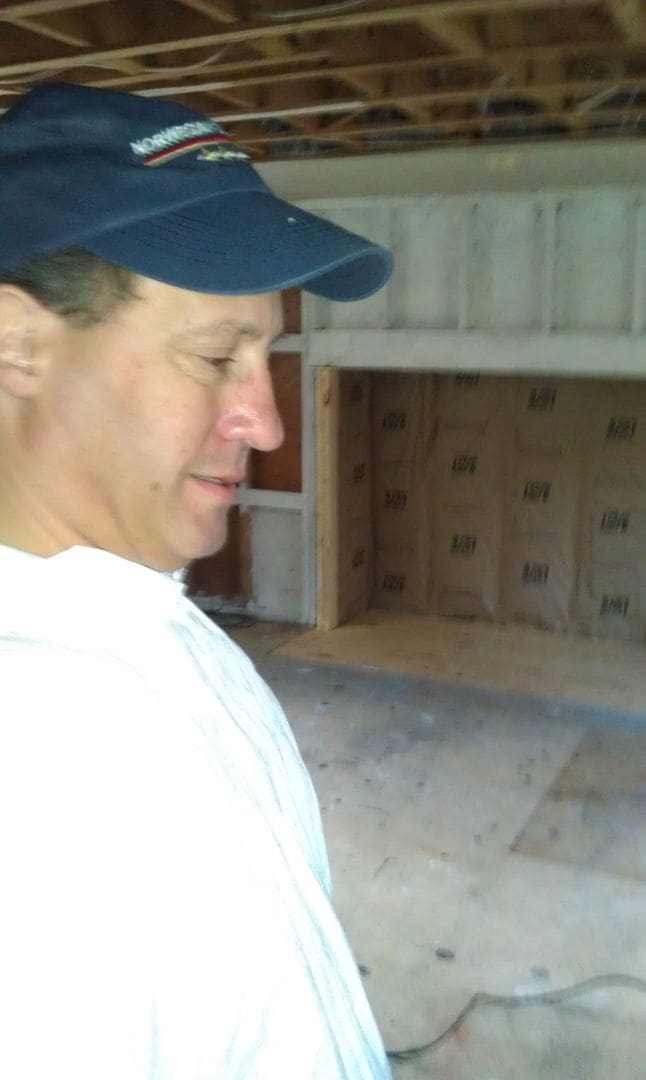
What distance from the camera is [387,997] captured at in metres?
2.34

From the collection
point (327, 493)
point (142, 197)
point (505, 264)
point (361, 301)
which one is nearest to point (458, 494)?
point (327, 493)

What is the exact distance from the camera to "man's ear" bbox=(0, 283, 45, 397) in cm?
66

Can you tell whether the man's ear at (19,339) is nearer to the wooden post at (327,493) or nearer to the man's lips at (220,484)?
the man's lips at (220,484)

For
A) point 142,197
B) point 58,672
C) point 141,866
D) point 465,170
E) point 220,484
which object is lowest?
point 141,866

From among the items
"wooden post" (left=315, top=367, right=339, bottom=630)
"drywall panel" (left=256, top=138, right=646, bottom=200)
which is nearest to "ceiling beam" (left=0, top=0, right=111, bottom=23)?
"drywall panel" (left=256, top=138, right=646, bottom=200)

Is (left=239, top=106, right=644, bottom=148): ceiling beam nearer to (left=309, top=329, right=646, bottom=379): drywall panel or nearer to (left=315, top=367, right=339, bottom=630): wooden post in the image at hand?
(left=309, top=329, right=646, bottom=379): drywall panel

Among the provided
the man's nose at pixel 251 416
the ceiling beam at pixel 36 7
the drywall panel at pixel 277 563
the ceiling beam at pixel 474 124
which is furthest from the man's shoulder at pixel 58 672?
the drywall panel at pixel 277 563

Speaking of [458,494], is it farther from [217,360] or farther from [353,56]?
[217,360]

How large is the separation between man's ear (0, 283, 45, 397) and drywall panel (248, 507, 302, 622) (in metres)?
4.56

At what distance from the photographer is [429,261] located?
4.44m

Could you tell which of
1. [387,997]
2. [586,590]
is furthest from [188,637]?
[586,590]

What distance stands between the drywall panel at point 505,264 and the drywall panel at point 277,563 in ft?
5.46

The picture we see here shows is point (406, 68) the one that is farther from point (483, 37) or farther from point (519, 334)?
point (519, 334)

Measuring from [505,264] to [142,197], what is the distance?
3891 mm
